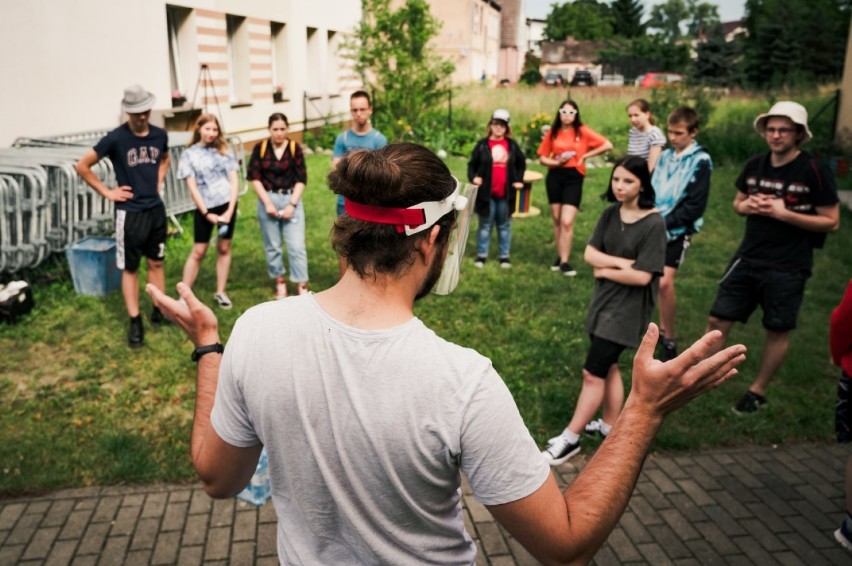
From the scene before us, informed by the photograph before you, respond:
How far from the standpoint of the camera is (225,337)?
655 cm

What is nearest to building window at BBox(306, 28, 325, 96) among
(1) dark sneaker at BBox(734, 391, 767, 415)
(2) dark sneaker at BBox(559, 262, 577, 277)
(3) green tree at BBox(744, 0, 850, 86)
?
(2) dark sneaker at BBox(559, 262, 577, 277)

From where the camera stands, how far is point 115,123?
11.6 meters

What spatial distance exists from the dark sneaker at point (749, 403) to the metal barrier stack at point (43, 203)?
21.9ft

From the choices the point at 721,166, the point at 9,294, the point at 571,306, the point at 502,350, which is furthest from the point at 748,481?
the point at 721,166

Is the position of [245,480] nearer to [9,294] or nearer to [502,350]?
[502,350]

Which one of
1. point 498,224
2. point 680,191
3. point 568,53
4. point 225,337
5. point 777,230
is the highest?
point 568,53

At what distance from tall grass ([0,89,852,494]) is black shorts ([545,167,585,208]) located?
35.0 inches

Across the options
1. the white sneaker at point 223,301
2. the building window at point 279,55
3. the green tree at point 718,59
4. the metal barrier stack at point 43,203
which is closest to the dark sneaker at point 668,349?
the white sneaker at point 223,301

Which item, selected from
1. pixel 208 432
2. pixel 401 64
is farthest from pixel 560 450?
pixel 401 64

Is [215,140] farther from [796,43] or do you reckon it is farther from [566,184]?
[796,43]

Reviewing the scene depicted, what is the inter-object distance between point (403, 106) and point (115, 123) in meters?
8.87

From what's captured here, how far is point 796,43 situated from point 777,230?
43.4 meters

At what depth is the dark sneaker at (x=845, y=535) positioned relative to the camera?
391 cm

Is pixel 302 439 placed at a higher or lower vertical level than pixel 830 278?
higher
